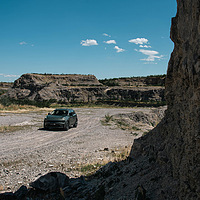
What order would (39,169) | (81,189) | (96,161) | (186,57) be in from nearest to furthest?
(186,57)
(81,189)
(39,169)
(96,161)

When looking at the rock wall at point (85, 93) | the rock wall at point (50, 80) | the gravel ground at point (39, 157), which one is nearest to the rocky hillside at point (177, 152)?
the gravel ground at point (39, 157)

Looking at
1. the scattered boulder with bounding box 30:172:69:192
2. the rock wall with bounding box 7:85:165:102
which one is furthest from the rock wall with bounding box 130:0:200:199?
the rock wall with bounding box 7:85:165:102

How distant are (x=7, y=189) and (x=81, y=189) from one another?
206 centimetres

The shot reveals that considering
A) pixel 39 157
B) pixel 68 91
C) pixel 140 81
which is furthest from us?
pixel 140 81

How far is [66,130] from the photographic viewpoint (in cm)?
1510

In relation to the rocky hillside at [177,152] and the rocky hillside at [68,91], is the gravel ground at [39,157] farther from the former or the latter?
the rocky hillside at [68,91]

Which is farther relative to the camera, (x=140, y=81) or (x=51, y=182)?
(x=140, y=81)

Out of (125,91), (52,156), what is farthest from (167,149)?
(125,91)

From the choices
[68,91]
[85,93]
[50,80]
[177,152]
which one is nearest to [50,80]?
[50,80]

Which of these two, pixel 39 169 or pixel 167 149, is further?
pixel 39 169

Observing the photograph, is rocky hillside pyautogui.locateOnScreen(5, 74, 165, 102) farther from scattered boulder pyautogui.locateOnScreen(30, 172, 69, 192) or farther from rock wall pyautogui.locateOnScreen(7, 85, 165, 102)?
scattered boulder pyautogui.locateOnScreen(30, 172, 69, 192)

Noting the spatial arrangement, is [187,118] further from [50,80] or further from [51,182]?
[50,80]

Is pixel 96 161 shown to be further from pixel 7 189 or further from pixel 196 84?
pixel 196 84

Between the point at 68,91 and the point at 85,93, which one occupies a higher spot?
the point at 68,91
